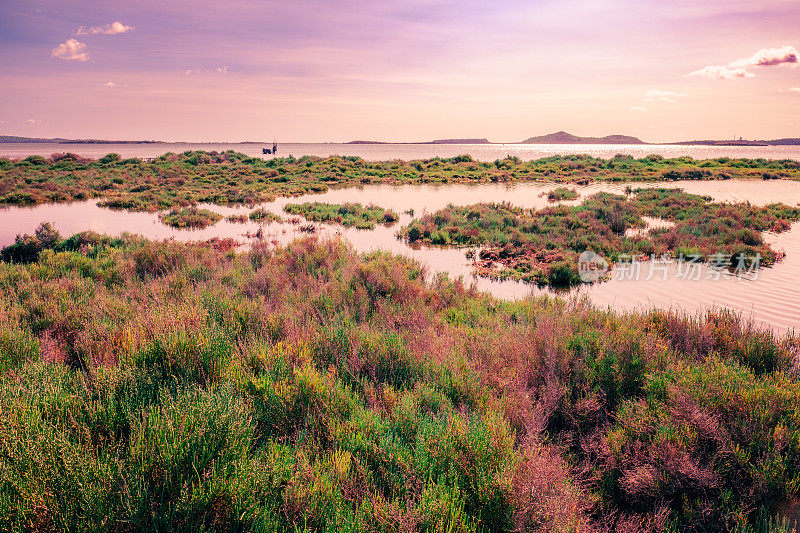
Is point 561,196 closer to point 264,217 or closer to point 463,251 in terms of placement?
point 463,251

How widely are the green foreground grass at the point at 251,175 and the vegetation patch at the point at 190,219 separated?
12.3 feet

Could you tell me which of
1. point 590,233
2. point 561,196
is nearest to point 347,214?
point 590,233

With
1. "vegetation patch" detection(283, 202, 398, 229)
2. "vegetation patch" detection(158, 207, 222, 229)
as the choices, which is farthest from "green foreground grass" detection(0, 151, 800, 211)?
"vegetation patch" detection(283, 202, 398, 229)

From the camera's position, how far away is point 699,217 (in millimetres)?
16141

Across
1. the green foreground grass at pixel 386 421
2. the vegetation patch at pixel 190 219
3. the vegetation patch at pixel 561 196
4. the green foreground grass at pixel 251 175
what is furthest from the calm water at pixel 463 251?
the green foreground grass at pixel 251 175

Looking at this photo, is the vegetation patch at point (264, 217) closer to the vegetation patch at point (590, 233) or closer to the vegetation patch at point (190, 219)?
the vegetation patch at point (190, 219)

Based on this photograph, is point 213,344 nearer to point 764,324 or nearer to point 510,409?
point 510,409

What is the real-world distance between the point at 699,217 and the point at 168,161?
53.7 meters

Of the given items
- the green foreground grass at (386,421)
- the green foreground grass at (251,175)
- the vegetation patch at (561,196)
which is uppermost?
the green foreground grass at (251,175)

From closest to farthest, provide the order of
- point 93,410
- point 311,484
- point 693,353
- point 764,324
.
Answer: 1. point 311,484
2. point 93,410
3. point 693,353
4. point 764,324

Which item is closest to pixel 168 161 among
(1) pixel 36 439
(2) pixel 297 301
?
(2) pixel 297 301

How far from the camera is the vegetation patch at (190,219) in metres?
17.1

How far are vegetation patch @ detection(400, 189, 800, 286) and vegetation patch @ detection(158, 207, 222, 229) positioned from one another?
28.3ft

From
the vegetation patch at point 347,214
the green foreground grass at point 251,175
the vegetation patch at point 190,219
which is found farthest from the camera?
the green foreground grass at point 251,175
